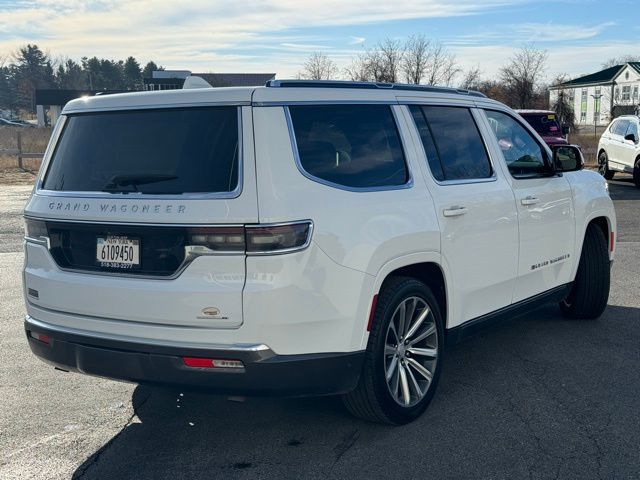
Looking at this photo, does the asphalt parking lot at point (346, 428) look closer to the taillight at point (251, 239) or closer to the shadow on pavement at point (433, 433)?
the shadow on pavement at point (433, 433)

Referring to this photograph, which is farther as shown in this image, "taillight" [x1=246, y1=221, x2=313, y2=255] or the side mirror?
the side mirror

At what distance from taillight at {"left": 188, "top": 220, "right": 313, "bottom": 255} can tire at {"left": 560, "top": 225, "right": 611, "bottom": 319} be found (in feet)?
12.6

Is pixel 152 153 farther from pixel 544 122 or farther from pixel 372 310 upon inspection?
pixel 544 122

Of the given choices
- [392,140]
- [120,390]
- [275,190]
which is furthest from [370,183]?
[120,390]

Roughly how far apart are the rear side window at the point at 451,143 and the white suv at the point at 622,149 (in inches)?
589

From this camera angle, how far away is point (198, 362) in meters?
3.67

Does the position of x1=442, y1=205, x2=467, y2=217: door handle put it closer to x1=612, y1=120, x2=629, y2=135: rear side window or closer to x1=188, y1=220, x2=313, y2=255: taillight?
x1=188, y1=220, x2=313, y2=255: taillight

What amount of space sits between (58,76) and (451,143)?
112 meters

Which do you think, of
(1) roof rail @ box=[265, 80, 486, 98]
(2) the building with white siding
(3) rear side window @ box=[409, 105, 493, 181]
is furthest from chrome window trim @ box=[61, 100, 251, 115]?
(2) the building with white siding

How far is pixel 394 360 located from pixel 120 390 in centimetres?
197

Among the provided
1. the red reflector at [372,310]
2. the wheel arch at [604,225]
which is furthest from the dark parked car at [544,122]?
the red reflector at [372,310]

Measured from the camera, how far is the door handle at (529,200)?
540cm

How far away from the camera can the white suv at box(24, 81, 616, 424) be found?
11.9 feet

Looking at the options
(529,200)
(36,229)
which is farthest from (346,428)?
(529,200)
